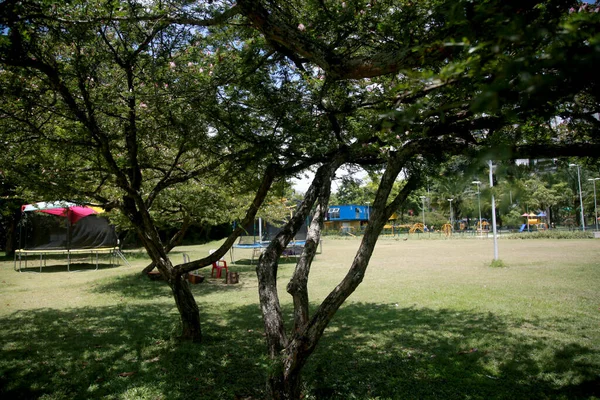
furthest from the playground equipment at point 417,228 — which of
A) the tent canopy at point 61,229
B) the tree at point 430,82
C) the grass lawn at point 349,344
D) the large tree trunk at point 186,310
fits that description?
the tree at point 430,82

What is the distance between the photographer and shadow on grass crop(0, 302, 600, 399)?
4230mm

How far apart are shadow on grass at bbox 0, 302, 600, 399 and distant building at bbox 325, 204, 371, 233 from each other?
45612mm

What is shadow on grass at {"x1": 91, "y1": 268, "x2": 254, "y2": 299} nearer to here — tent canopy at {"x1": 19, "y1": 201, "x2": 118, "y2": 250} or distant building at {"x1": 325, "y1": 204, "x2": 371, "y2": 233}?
tent canopy at {"x1": 19, "y1": 201, "x2": 118, "y2": 250}

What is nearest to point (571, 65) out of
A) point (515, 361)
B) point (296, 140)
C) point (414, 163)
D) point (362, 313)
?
point (414, 163)

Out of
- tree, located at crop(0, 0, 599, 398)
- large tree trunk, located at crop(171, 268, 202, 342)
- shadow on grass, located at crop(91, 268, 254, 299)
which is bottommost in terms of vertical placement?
shadow on grass, located at crop(91, 268, 254, 299)

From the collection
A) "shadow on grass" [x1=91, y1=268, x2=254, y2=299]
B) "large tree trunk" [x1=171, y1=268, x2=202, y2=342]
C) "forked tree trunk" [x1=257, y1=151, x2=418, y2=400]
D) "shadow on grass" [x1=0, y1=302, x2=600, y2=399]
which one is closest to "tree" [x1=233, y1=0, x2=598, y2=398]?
"forked tree trunk" [x1=257, y1=151, x2=418, y2=400]

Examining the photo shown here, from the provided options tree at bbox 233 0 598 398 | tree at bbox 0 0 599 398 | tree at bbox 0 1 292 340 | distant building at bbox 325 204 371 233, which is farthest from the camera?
distant building at bbox 325 204 371 233

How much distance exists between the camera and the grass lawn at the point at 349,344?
169 inches

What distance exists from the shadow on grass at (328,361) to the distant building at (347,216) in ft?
150

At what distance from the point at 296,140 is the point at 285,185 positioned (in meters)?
1.35

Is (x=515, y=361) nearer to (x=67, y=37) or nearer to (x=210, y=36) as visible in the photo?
(x=210, y=36)

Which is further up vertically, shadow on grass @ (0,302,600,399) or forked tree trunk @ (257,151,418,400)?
forked tree trunk @ (257,151,418,400)

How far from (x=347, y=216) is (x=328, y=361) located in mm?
48837

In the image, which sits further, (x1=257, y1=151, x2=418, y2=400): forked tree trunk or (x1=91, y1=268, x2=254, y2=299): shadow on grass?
(x1=91, y1=268, x2=254, y2=299): shadow on grass
